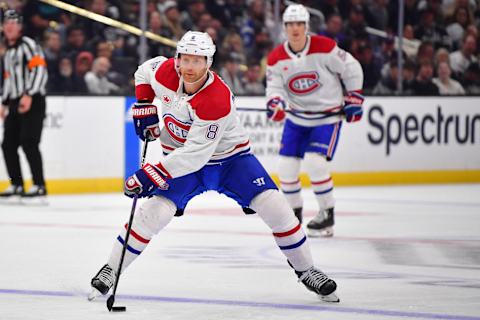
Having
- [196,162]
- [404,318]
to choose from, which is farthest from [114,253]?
[404,318]

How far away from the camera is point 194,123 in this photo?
530cm

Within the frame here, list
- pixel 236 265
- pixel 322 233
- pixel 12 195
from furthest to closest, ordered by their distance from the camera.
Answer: pixel 12 195 → pixel 322 233 → pixel 236 265

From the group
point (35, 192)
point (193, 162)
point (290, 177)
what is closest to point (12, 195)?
point (35, 192)

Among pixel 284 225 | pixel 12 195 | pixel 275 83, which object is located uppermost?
pixel 275 83

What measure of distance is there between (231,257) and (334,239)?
4.46 ft

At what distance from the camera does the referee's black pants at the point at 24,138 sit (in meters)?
10.9

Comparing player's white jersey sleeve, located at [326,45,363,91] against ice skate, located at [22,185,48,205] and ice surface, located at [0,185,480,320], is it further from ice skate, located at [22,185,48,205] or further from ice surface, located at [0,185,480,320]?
ice skate, located at [22,185,48,205]

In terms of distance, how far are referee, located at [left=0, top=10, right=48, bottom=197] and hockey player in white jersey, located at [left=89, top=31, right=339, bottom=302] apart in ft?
17.4

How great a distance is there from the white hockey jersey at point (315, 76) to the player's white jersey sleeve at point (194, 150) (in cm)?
346

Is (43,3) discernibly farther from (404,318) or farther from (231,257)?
(404,318)

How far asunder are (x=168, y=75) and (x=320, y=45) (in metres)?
3.31

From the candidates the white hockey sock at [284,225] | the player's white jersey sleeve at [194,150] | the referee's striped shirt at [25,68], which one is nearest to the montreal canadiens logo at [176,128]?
the player's white jersey sleeve at [194,150]

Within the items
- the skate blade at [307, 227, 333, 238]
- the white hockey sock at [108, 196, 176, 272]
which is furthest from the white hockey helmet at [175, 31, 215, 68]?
the skate blade at [307, 227, 333, 238]

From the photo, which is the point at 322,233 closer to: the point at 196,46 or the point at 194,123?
the point at 194,123
